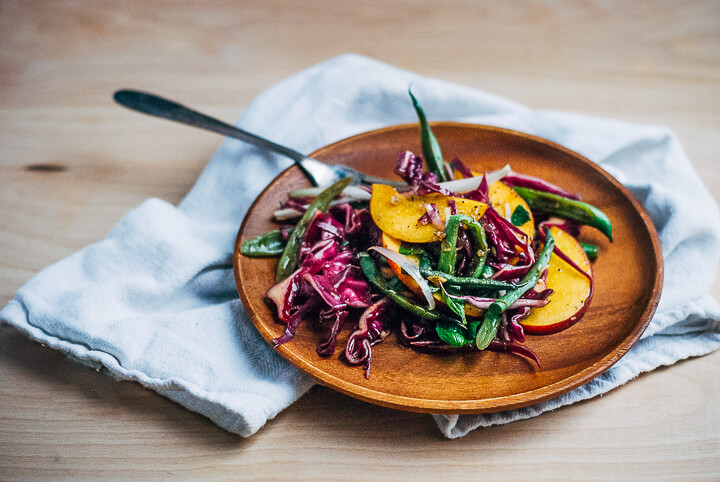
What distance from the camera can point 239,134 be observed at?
3.88 m

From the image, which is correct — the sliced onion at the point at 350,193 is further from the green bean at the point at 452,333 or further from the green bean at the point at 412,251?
the green bean at the point at 452,333

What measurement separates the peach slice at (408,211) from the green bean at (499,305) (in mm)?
351

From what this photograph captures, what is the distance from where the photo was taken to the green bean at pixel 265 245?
3240 millimetres

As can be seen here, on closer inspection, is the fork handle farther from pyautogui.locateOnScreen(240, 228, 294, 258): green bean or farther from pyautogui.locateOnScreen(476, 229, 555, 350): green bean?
pyautogui.locateOnScreen(476, 229, 555, 350): green bean

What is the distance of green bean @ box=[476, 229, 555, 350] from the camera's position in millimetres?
2748

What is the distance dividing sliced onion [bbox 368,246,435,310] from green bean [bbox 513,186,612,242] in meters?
0.86

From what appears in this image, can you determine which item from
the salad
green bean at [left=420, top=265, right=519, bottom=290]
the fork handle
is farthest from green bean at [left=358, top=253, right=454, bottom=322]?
the fork handle

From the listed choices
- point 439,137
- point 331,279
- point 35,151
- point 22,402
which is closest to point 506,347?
point 331,279

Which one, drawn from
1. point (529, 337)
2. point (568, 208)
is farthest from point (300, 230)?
point (568, 208)

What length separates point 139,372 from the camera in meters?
2.96

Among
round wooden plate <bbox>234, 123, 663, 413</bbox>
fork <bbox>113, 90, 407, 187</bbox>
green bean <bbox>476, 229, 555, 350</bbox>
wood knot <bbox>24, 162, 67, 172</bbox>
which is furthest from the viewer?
wood knot <bbox>24, 162, 67, 172</bbox>

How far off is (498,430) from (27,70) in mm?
4721

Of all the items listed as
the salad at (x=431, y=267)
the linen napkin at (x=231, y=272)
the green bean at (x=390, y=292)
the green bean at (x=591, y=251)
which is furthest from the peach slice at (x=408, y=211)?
the linen napkin at (x=231, y=272)

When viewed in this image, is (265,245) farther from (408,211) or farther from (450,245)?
(450,245)
